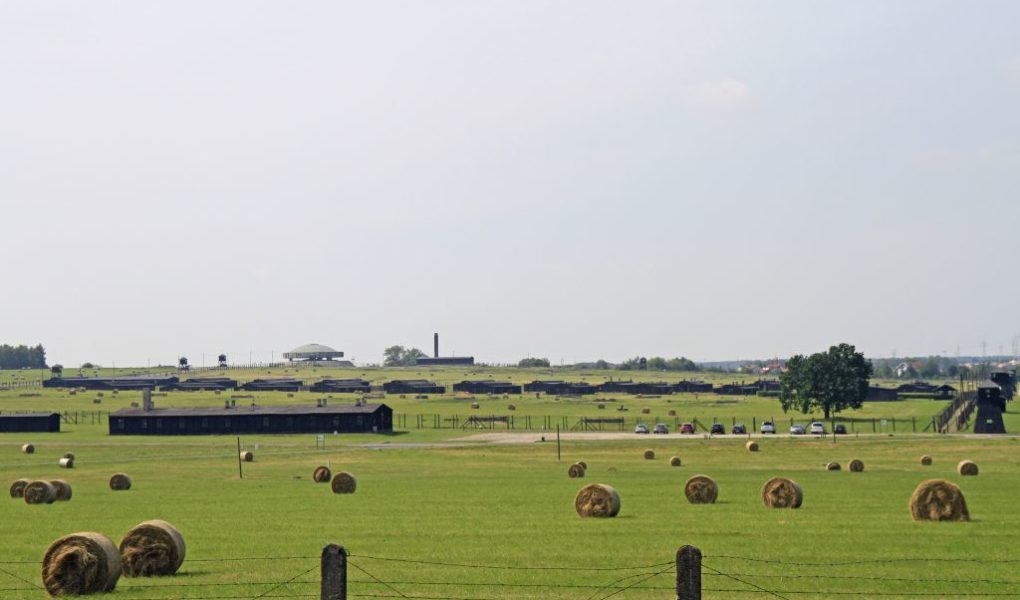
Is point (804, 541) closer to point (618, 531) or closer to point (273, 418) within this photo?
point (618, 531)

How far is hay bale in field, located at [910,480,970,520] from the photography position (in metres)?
43.9

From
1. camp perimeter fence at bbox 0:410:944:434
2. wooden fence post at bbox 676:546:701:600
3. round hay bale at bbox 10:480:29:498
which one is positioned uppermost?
wooden fence post at bbox 676:546:701:600

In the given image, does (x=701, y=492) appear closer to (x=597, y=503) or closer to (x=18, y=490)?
(x=597, y=503)

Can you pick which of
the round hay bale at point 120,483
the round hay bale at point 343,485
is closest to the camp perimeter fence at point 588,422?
the round hay bale at point 120,483

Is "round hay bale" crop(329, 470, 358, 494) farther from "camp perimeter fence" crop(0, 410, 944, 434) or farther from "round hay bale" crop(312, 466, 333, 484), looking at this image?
"camp perimeter fence" crop(0, 410, 944, 434)

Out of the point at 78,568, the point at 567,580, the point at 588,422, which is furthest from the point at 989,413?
the point at 78,568

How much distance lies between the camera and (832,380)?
15775 centimetres

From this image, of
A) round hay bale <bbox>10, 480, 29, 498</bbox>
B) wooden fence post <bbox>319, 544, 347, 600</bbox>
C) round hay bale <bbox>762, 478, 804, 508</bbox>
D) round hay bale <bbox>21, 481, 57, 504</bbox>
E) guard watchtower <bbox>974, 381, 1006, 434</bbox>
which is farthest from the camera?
guard watchtower <bbox>974, 381, 1006, 434</bbox>

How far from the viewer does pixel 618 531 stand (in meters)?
41.9

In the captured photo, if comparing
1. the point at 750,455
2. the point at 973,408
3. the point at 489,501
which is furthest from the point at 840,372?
the point at 489,501

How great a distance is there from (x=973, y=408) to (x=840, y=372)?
→ 18.6 m

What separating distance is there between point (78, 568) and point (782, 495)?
28580 mm

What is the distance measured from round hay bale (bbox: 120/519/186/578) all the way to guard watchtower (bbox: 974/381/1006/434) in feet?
355

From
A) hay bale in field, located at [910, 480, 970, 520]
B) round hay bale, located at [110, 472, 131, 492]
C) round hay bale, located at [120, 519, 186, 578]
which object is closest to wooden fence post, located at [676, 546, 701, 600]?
round hay bale, located at [120, 519, 186, 578]
